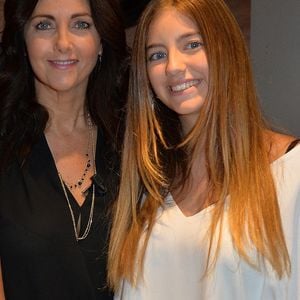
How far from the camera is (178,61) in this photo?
1421 millimetres

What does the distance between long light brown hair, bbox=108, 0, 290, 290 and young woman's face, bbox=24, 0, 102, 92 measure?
0.17 m

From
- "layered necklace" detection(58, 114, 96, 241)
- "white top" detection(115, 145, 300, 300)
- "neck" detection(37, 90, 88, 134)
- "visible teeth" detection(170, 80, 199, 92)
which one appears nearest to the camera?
"white top" detection(115, 145, 300, 300)

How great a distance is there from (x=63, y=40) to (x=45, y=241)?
54 centimetres

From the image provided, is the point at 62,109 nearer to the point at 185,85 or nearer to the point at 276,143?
the point at 185,85

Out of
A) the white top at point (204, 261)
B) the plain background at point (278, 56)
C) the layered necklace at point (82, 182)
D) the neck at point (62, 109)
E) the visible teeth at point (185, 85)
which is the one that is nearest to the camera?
the white top at point (204, 261)

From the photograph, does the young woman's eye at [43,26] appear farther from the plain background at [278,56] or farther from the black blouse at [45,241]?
the plain background at [278,56]

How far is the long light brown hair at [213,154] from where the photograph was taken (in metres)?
1.34

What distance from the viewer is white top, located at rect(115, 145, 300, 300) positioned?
1.32 metres

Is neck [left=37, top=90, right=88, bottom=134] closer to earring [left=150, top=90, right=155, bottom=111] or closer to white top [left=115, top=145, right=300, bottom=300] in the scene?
earring [left=150, top=90, right=155, bottom=111]

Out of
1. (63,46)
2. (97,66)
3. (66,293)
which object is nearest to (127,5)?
(97,66)

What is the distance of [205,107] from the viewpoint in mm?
1455

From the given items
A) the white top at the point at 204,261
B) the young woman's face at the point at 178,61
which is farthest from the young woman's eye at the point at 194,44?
the white top at the point at 204,261

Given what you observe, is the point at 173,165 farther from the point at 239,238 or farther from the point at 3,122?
the point at 3,122

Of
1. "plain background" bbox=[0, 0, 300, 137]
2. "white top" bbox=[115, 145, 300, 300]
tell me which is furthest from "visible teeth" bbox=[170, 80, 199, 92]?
"plain background" bbox=[0, 0, 300, 137]
